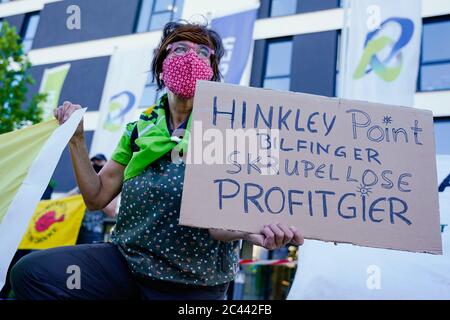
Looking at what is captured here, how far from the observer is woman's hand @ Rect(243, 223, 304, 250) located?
4.62ft

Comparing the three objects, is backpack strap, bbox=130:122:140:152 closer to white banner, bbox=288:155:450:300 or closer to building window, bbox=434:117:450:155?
white banner, bbox=288:155:450:300

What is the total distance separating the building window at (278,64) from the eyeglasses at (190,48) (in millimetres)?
9159

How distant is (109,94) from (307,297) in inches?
259

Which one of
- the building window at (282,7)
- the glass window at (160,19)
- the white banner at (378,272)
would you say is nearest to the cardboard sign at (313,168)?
the white banner at (378,272)

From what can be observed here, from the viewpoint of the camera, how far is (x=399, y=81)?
15.8 feet

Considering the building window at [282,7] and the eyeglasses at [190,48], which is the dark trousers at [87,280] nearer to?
the eyeglasses at [190,48]

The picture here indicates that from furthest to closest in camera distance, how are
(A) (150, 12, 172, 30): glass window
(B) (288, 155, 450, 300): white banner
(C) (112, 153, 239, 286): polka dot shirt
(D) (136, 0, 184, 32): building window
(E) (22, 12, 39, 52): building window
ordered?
(E) (22, 12, 39, 52): building window, (A) (150, 12, 172, 30): glass window, (D) (136, 0, 184, 32): building window, (B) (288, 155, 450, 300): white banner, (C) (112, 153, 239, 286): polka dot shirt

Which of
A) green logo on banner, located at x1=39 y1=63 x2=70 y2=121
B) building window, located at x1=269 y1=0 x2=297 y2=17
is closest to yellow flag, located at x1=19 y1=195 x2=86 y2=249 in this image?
green logo on banner, located at x1=39 y1=63 x2=70 y2=121

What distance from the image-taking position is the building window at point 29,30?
42.8 ft

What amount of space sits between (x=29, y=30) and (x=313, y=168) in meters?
14.1

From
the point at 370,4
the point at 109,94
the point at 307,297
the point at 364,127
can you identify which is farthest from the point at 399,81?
the point at 109,94

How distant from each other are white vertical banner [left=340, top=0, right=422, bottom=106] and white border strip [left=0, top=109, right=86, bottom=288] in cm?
385

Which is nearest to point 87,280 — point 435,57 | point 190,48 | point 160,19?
point 190,48

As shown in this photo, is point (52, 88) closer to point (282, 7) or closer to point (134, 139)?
point (282, 7)
